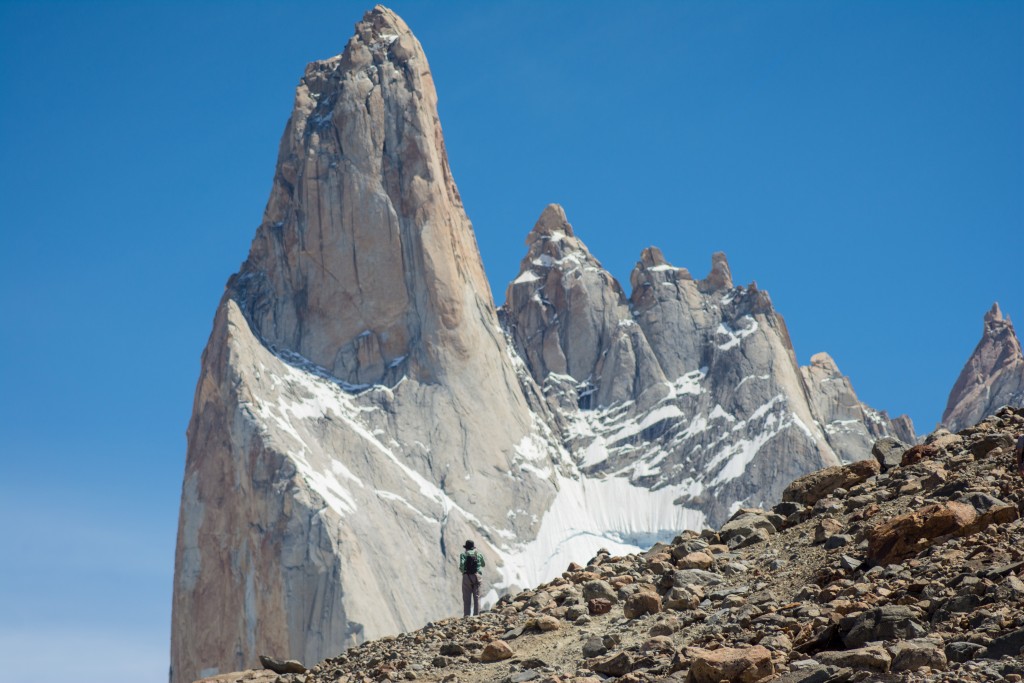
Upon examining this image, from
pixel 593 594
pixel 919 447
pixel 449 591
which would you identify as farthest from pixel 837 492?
pixel 449 591

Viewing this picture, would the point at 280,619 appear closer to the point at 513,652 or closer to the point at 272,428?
the point at 272,428

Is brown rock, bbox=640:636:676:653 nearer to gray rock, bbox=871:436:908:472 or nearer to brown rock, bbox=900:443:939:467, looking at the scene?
brown rock, bbox=900:443:939:467

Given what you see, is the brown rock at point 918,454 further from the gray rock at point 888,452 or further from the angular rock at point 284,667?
the angular rock at point 284,667

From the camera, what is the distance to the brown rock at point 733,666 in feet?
57.2

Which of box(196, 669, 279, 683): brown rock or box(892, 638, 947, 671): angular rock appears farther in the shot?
box(196, 669, 279, 683): brown rock

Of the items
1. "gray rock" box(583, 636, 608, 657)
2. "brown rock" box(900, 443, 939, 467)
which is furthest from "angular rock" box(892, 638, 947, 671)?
"brown rock" box(900, 443, 939, 467)

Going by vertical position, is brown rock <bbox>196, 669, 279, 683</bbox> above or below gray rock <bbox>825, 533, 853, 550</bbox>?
below

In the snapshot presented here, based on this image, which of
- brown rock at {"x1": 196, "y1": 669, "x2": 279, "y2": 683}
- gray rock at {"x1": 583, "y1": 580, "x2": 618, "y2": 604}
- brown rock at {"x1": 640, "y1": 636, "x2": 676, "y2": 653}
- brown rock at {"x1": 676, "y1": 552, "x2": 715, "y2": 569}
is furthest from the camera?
brown rock at {"x1": 676, "y1": 552, "x2": 715, "y2": 569}

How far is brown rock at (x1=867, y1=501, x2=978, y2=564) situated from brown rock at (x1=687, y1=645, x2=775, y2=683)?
14.6ft

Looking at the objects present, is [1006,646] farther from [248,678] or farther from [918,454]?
[248,678]

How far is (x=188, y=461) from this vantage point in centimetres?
18275

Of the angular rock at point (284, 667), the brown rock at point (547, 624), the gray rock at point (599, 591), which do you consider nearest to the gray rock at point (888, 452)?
the gray rock at point (599, 591)

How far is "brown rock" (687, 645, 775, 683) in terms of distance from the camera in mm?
17438

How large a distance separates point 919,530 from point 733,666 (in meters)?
5.47
